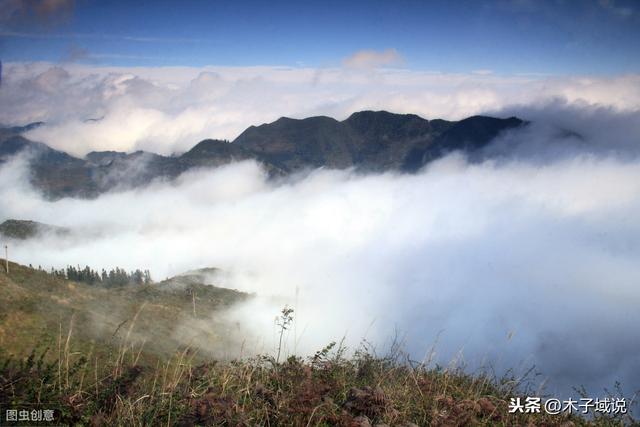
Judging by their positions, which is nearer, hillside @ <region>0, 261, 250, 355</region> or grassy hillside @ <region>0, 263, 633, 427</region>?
grassy hillside @ <region>0, 263, 633, 427</region>

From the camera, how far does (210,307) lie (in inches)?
7726

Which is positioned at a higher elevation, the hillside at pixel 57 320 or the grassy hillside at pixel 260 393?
the grassy hillside at pixel 260 393

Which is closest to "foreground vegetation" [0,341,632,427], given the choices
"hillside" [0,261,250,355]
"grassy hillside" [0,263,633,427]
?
"grassy hillside" [0,263,633,427]

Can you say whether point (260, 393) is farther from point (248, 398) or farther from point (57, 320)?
point (57, 320)

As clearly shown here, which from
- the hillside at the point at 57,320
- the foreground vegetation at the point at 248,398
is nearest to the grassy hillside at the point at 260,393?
→ the foreground vegetation at the point at 248,398

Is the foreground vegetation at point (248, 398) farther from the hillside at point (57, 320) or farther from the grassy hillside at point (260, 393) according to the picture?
the hillside at point (57, 320)

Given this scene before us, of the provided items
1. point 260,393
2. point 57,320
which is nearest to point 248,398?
point 260,393

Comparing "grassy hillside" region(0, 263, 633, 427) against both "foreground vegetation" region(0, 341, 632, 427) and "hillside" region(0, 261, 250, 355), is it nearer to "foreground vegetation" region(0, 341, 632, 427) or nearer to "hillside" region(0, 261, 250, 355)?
"foreground vegetation" region(0, 341, 632, 427)

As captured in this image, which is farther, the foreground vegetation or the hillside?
the hillside

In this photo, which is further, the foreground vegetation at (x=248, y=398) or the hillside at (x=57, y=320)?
the hillside at (x=57, y=320)

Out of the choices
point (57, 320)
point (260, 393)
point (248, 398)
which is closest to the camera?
point (248, 398)

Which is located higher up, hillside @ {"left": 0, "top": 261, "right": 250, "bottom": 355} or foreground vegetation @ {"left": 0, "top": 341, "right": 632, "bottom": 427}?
foreground vegetation @ {"left": 0, "top": 341, "right": 632, "bottom": 427}

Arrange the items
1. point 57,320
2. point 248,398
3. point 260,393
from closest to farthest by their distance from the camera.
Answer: point 248,398
point 260,393
point 57,320

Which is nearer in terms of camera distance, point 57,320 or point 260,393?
point 260,393
